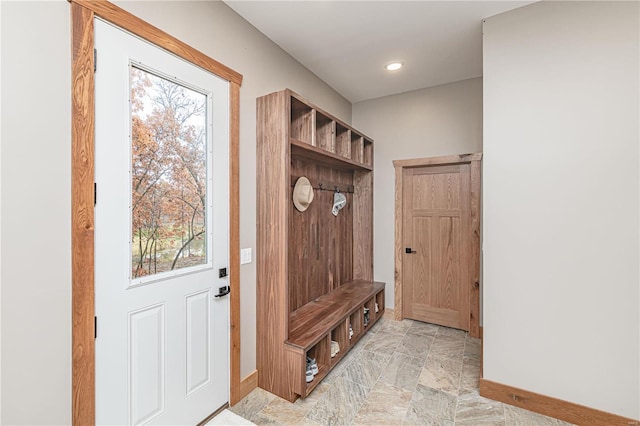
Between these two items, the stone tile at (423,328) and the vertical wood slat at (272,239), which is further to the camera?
the stone tile at (423,328)

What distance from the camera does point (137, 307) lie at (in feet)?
4.91

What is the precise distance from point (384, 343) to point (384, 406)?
3.29 feet

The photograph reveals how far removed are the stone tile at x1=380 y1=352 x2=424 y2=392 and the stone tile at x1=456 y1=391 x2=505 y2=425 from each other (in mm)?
360

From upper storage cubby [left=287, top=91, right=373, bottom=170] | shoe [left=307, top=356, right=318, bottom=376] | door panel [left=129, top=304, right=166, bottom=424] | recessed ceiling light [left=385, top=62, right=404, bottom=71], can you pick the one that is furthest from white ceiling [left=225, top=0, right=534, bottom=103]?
shoe [left=307, top=356, right=318, bottom=376]

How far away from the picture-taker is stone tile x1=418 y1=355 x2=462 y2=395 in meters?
2.28

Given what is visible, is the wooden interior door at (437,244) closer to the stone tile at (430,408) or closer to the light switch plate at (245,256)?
the stone tile at (430,408)

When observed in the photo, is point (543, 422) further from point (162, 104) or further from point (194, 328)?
point (162, 104)

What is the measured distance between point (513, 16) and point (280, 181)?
2.09 m

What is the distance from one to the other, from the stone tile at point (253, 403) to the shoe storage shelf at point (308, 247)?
5cm

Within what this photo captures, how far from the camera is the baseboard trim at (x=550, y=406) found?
5.89ft

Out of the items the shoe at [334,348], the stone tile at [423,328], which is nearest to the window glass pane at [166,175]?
the shoe at [334,348]

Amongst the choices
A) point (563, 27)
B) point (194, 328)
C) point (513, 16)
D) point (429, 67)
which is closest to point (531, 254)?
point (563, 27)

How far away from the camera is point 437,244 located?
3.47 metres

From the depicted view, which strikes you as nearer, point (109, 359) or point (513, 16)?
point (109, 359)
